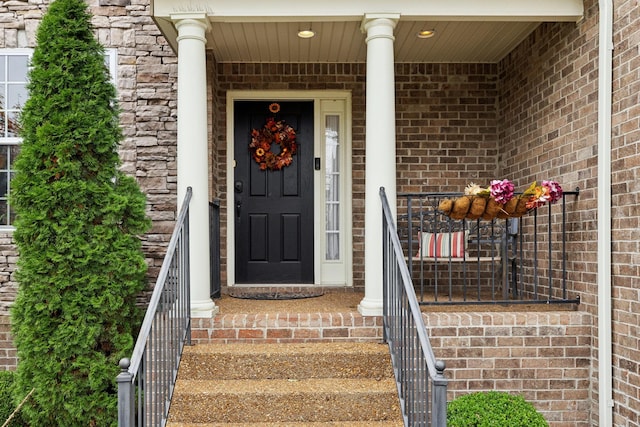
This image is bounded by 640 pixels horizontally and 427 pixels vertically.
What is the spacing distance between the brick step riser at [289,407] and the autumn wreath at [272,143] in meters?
2.93

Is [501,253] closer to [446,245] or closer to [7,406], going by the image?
[446,245]

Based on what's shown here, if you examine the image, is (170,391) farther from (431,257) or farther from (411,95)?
(411,95)

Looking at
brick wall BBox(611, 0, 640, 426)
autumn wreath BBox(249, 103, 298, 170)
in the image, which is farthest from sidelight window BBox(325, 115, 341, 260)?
brick wall BBox(611, 0, 640, 426)

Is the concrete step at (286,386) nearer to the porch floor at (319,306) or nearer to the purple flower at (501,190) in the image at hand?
the porch floor at (319,306)

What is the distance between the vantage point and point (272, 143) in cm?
601

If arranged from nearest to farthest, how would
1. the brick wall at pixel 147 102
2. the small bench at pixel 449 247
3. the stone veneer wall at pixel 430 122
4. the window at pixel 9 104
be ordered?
1. the small bench at pixel 449 247
2. the window at pixel 9 104
3. the brick wall at pixel 147 102
4. the stone veneer wall at pixel 430 122

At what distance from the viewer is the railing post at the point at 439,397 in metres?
2.68

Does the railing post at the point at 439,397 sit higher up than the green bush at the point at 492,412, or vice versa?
the railing post at the point at 439,397

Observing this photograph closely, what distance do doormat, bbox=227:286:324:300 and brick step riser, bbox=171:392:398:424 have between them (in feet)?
6.39

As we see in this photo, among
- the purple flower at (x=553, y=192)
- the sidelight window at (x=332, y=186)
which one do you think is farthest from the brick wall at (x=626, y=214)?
the sidelight window at (x=332, y=186)

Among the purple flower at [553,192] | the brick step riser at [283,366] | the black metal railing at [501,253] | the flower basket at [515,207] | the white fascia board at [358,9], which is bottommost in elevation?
the brick step riser at [283,366]

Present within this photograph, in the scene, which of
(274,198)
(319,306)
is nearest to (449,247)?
(319,306)

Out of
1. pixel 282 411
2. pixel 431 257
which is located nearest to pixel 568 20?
pixel 431 257

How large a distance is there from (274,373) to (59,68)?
8.26 feet
